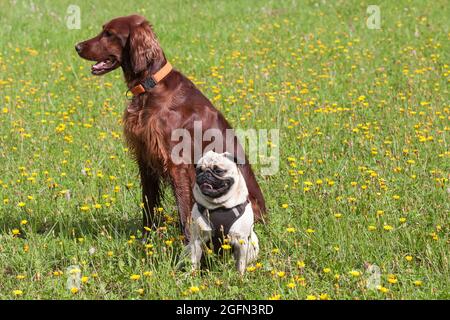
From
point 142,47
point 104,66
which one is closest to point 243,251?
point 142,47

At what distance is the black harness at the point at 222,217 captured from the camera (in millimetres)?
3852

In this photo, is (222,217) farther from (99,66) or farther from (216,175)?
(99,66)

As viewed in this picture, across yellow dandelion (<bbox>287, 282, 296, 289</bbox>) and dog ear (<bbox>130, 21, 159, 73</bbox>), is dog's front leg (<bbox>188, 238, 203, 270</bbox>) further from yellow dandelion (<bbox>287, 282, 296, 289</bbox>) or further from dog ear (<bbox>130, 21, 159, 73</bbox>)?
dog ear (<bbox>130, 21, 159, 73</bbox>)

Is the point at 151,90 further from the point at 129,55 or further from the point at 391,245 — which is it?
the point at 391,245

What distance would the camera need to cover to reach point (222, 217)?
386 centimetres

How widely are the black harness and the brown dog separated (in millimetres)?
432

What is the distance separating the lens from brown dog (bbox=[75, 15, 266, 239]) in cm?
435

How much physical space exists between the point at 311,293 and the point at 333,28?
23.7ft

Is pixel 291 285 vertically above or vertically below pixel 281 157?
below

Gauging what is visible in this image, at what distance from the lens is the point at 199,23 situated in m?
10.8

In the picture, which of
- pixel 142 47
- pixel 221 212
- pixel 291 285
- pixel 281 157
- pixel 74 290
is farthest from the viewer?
pixel 281 157

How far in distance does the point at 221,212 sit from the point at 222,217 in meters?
0.03

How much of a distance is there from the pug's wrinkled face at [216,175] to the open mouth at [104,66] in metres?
1.13
